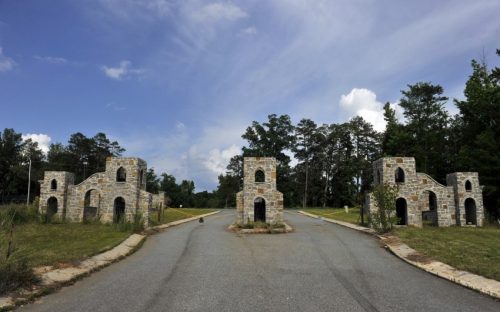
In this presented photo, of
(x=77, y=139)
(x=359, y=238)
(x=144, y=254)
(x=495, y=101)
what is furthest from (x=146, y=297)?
(x=77, y=139)

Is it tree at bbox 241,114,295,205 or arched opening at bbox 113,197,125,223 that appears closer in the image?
arched opening at bbox 113,197,125,223

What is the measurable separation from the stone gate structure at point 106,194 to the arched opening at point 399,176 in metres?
17.7

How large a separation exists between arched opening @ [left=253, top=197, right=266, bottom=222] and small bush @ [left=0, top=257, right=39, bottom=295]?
19.0 metres

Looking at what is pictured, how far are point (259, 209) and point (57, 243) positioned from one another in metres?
→ 15.1

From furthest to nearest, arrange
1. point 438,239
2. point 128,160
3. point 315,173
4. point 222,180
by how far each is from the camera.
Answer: point 222,180
point 315,173
point 128,160
point 438,239

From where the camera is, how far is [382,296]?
840cm

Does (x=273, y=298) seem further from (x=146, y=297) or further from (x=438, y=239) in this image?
(x=438, y=239)

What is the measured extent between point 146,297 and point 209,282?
1.84 metres

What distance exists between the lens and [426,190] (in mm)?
28328

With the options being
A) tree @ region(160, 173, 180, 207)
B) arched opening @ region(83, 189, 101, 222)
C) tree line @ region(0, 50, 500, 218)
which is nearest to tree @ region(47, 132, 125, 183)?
tree line @ region(0, 50, 500, 218)

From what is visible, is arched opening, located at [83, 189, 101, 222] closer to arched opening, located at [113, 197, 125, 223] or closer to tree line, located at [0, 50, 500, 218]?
arched opening, located at [113, 197, 125, 223]

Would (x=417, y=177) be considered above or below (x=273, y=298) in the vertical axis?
above

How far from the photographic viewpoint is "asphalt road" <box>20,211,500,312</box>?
7.72 meters

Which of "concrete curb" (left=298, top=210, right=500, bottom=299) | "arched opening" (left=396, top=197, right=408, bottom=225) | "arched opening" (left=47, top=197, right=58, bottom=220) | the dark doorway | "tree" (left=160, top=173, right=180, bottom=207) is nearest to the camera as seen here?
"concrete curb" (left=298, top=210, right=500, bottom=299)
